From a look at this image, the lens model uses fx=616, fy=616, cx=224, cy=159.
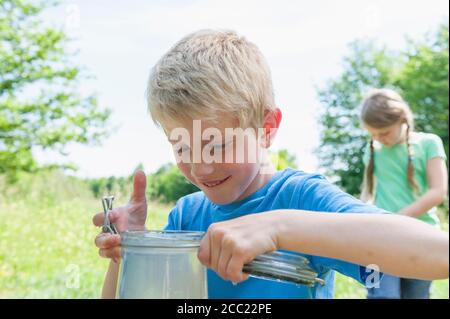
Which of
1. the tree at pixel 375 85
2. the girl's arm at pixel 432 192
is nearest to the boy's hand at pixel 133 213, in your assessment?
the girl's arm at pixel 432 192

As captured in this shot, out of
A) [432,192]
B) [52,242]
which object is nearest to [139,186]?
[432,192]

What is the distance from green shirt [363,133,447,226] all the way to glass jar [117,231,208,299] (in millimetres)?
2127

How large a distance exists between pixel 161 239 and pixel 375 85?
1206 centimetres

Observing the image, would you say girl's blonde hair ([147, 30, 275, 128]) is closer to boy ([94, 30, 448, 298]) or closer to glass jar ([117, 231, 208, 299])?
boy ([94, 30, 448, 298])

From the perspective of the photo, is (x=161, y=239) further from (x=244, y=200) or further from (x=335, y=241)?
(x=244, y=200)

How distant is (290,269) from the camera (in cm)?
48

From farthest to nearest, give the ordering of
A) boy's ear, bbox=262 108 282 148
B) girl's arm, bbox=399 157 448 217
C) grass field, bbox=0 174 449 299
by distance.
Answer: grass field, bbox=0 174 449 299 < girl's arm, bbox=399 157 448 217 < boy's ear, bbox=262 108 282 148

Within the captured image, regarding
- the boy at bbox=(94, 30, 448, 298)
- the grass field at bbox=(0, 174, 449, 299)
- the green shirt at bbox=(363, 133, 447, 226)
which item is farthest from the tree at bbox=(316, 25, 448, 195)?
the boy at bbox=(94, 30, 448, 298)

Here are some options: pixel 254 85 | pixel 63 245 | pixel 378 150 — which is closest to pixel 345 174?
pixel 63 245

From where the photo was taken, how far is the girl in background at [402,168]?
2.41 metres

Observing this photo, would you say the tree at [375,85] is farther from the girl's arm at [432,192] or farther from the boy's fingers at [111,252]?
the boy's fingers at [111,252]

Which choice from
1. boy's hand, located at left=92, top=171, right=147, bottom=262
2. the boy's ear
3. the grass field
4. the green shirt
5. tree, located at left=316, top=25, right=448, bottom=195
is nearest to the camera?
boy's hand, located at left=92, top=171, right=147, bottom=262

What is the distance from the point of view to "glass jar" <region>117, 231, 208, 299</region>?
0.46 meters

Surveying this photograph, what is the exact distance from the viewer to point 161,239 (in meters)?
0.46
